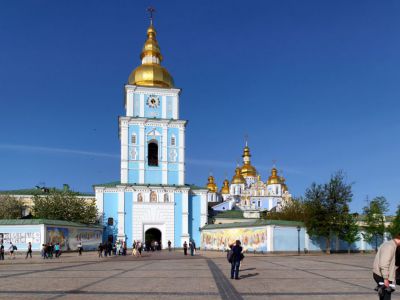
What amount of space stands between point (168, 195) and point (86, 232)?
33.5 feet

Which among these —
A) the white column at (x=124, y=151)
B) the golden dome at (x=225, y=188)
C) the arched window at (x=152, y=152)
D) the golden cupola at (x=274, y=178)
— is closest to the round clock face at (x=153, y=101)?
the white column at (x=124, y=151)

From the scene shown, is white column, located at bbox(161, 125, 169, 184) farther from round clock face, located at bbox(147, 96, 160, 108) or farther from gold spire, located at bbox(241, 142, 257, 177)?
gold spire, located at bbox(241, 142, 257, 177)

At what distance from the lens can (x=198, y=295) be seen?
12.1 m

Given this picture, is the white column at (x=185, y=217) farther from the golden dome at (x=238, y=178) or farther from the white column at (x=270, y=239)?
the golden dome at (x=238, y=178)

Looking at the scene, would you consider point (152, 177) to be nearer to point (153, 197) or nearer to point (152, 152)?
point (153, 197)

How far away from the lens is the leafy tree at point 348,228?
133 ft

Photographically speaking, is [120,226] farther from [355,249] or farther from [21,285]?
[21,285]

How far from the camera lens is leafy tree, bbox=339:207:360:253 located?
4047 centimetres

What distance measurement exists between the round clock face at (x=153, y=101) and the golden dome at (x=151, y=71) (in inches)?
60.5

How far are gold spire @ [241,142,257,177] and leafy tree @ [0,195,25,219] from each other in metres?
71.8

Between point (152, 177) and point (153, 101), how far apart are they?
28.2ft

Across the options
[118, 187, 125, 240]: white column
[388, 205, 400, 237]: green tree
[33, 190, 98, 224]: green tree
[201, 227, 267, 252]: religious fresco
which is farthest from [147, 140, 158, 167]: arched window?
[388, 205, 400, 237]: green tree

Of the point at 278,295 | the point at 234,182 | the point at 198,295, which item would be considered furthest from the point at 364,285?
the point at 234,182

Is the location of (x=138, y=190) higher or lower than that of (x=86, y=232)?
higher
